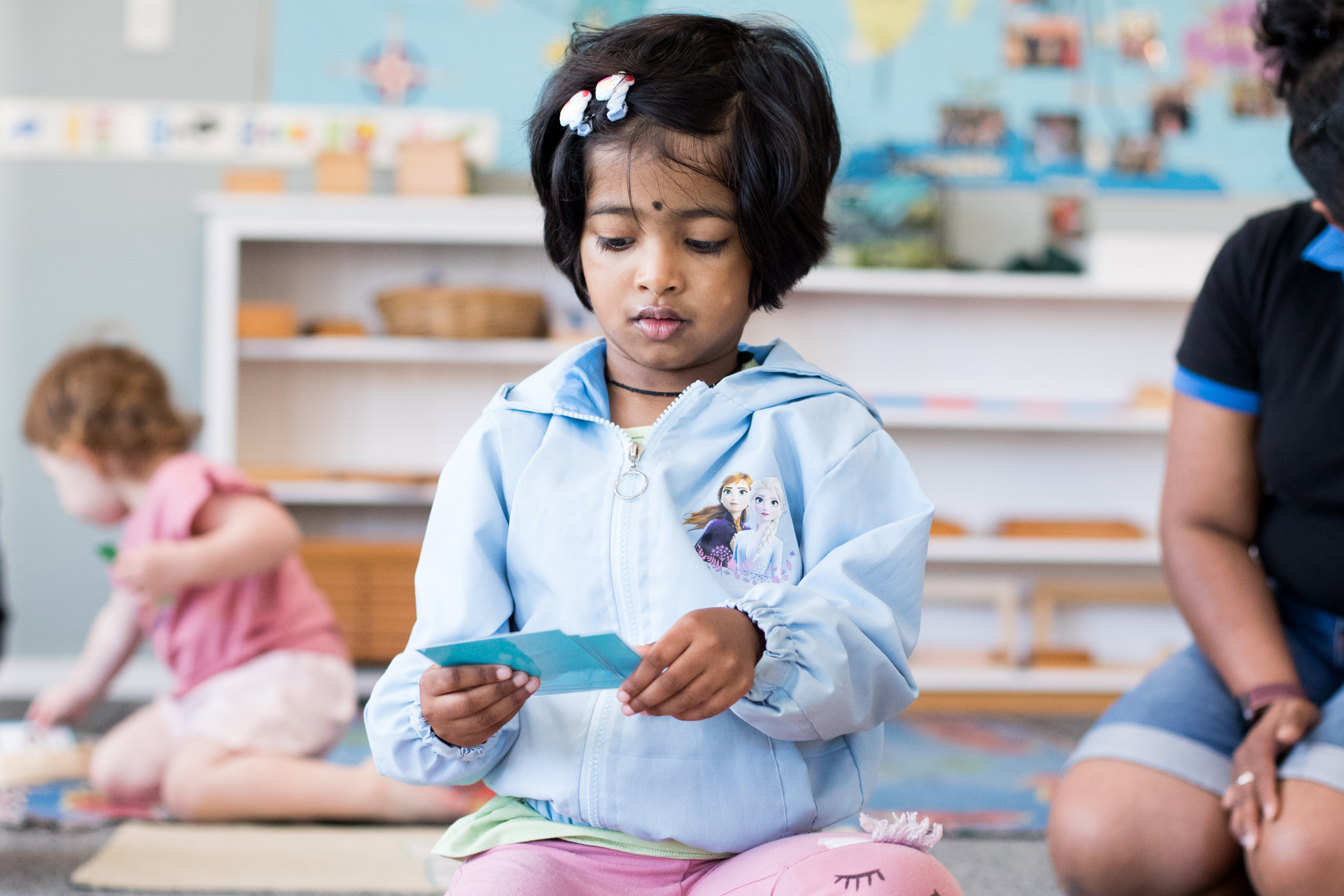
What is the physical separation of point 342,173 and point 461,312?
1.37ft

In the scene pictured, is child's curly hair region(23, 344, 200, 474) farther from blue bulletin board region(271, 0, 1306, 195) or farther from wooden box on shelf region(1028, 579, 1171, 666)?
wooden box on shelf region(1028, 579, 1171, 666)

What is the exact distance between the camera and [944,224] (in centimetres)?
295

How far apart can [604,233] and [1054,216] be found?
2.39 metres

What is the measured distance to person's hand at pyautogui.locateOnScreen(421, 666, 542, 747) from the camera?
0.70 m

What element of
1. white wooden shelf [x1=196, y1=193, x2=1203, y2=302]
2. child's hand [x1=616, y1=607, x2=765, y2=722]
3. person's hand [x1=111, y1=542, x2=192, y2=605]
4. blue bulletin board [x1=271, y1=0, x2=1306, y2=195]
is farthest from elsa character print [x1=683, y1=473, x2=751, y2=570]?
blue bulletin board [x1=271, y1=0, x2=1306, y2=195]

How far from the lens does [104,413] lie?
180 cm

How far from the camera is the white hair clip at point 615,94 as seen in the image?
816mm

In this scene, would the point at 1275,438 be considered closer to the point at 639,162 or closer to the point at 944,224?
the point at 639,162

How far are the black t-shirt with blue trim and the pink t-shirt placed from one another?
4.12 feet

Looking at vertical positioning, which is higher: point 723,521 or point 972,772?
point 723,521

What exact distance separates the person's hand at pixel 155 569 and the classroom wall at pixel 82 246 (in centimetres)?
133

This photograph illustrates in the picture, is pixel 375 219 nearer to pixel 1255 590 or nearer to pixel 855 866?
pixel 1255 590

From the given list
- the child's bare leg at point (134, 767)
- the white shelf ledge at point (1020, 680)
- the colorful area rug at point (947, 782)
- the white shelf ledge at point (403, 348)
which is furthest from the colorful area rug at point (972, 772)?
the white shelf ledge at point (403, 348)

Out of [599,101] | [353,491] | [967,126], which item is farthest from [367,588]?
[599,101]
